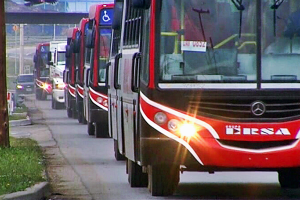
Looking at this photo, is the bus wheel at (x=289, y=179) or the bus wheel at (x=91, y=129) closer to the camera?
the bus wheel at (x=289, y=179)

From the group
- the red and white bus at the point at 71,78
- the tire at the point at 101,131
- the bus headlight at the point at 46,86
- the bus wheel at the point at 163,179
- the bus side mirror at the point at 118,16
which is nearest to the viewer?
the bus wheel at the point at 163,179

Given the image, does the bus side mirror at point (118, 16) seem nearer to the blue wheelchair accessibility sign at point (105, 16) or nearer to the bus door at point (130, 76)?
the bus door at point (130, 76)

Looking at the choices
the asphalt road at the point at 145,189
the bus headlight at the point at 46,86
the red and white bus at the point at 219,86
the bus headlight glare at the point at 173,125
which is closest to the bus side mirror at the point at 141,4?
the red and white bus at the point at 219,86

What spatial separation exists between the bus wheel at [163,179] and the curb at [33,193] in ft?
4.16

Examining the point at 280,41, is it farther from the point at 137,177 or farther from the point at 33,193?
the point at 33,193

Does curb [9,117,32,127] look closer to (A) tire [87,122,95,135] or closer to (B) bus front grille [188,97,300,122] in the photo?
(A) tire [87,122,95,135]

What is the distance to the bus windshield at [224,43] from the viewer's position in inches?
472

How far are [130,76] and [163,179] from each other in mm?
1397

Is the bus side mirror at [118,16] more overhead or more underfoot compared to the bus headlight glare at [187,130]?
more overhead

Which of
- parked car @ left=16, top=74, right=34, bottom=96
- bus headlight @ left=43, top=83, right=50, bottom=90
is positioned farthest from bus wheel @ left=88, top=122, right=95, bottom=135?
parked car @ left=16, top=74, right=34, bottom=96

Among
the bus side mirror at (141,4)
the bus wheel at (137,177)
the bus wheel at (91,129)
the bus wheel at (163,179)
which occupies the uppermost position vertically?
the bus side mirror at (141,4)

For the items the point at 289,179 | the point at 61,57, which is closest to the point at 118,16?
the point at 289,179

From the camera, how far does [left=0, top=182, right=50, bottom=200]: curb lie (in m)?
11.7

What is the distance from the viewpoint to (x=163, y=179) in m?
12.5
